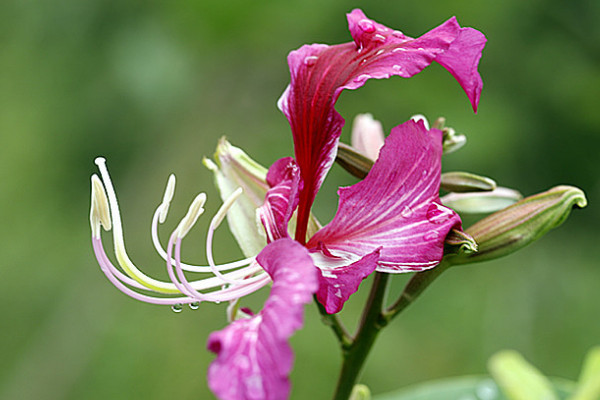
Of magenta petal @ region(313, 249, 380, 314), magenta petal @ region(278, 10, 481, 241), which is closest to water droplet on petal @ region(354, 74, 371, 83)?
magenta petal @ region(278, 10, 481, 241)

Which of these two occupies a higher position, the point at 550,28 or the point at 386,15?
the point at 550,28

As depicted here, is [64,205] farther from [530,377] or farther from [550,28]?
[530,377]

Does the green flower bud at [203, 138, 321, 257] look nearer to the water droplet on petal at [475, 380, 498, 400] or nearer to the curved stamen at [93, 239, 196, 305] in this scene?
the curved stamen at [93, 239, 196, 305]

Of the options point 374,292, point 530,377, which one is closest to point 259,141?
point 530,377

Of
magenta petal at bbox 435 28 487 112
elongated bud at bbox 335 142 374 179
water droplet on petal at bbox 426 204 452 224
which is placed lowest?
elongated bud at bbox 335 142 374 179

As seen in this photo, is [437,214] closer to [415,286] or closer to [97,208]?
[415,286]
